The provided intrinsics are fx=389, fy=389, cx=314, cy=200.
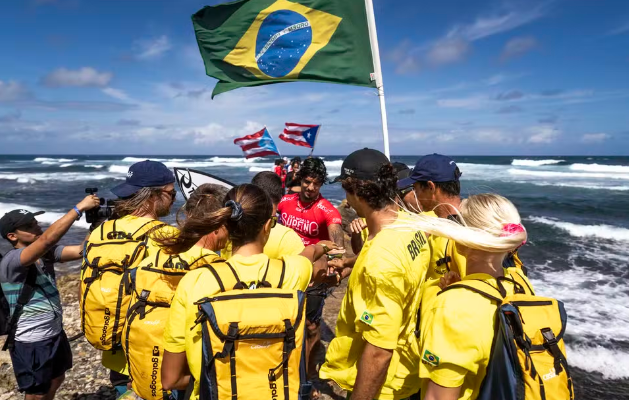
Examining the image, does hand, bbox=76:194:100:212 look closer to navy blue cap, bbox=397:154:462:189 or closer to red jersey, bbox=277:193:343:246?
red jersey, bbox=277:193:343:246

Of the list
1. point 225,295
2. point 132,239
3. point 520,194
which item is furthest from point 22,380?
point 520,194

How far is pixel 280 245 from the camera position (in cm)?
304

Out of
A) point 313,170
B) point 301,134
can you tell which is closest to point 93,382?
point 313,170

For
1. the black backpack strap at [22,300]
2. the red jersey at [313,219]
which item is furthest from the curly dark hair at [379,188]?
the black backpack strap at [22,300]

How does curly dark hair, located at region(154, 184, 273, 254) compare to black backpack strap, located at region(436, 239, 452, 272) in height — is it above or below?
above

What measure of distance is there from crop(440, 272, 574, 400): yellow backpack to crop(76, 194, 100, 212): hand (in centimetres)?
274

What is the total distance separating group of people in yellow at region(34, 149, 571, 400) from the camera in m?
1.74

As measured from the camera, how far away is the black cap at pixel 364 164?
2.28 m

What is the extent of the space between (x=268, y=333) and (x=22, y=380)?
263 centimetres

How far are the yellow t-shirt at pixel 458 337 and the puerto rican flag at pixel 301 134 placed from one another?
33.9 feet

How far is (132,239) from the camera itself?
285cm

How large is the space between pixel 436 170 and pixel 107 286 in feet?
8.28

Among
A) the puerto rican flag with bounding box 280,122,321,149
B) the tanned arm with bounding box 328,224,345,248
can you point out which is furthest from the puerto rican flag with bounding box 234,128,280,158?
the tanned arm with bounding box 328,224,345,248

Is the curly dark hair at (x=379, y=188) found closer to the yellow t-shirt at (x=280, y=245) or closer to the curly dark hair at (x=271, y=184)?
the yellow t-shirt at (x=280, y=245)
